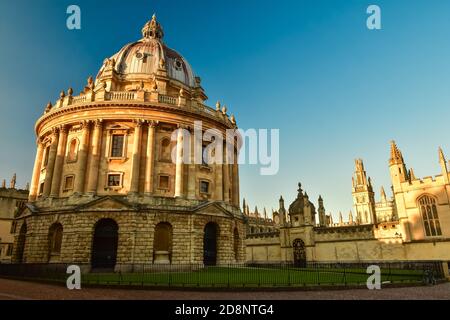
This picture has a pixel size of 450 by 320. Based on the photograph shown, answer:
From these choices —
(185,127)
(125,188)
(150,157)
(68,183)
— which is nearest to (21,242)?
(68,183)

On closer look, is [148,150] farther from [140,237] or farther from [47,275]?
[47,275]

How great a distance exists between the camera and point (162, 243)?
90.0ft

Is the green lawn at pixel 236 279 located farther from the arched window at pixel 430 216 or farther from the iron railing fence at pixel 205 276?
the arched window at pixel 430 216

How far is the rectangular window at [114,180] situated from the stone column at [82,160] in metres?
2.39

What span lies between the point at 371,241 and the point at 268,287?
26.8 m

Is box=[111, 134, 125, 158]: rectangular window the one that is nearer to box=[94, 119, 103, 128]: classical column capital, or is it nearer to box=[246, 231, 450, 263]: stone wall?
box=[94, 119, 103, 128]: classical column capital

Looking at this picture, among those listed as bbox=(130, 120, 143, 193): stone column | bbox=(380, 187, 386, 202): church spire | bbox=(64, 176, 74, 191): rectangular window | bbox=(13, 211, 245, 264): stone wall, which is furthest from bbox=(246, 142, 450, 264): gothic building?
bbox=(380, 187, 386, 202): church spire

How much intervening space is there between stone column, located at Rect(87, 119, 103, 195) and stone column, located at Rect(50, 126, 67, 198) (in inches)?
152

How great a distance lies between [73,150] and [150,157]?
352 inches

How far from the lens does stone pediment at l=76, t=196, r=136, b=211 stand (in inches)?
1049

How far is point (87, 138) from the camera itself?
30.1 m

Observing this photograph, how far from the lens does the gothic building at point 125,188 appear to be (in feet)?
87.2

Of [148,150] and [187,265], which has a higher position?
[148,150]
